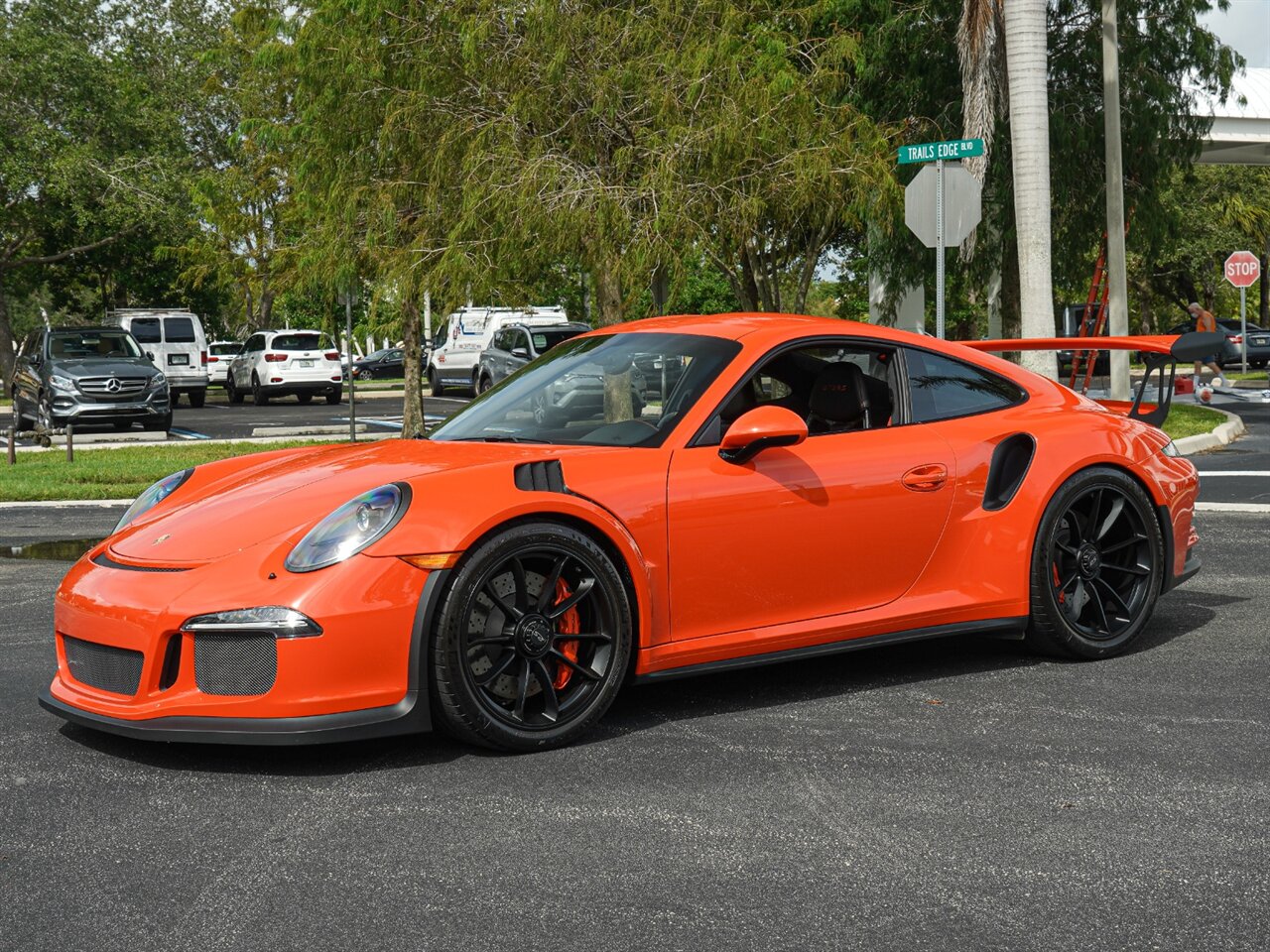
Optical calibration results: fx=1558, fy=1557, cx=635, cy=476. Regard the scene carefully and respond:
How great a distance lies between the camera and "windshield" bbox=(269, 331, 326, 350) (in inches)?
1380

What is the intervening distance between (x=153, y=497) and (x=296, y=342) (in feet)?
99.3

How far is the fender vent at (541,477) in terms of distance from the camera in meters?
4.86

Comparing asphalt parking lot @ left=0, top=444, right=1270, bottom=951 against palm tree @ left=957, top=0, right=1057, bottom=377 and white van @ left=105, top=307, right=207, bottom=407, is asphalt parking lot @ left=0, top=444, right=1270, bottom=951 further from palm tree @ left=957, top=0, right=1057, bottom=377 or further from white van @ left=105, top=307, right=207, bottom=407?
white van @ left=105, top=307, right=207, bottom=407

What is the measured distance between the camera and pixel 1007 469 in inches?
234

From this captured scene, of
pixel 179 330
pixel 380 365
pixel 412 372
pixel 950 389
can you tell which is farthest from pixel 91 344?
pixel 380 365

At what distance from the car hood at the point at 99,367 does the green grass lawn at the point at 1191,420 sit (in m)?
15.2

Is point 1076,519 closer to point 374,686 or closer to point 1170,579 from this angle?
point 1170,579

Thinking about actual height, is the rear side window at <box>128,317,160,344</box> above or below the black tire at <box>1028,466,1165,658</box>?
above

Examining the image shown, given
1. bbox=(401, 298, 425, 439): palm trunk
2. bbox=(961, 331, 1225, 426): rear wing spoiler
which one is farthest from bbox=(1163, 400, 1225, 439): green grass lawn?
bbox=(961, 331, 1225, 426): rear wing spoiler

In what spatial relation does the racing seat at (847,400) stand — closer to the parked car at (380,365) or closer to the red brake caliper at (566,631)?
the red brake caliper at (566,631)

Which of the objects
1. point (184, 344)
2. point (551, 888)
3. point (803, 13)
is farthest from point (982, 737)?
point (184, 344)

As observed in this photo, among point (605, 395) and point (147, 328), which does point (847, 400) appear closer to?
point (605, 395)

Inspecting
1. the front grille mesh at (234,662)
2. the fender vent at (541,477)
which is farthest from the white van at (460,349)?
the front grille mesh at (234,662)

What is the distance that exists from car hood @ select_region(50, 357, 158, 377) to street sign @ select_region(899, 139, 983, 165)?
47.8 ft
